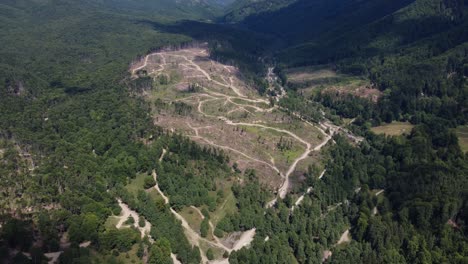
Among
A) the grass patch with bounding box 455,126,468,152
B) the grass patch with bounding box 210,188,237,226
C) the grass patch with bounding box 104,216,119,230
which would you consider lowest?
the grass patch with bounding box 210,188,237,226

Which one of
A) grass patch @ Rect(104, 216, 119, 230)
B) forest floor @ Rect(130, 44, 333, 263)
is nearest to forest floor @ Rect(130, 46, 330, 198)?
forest floor @ Rect(130, 44, 333, 263)

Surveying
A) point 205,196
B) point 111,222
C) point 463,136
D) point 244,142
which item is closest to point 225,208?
Result: point 205,196

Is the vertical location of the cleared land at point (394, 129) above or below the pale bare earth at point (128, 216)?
below

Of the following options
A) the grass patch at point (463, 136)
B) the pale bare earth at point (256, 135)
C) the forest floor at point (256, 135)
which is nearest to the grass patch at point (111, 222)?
the pale bare earth at point (256, 135)

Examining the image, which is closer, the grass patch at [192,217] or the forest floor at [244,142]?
the forest floor at [244,142]

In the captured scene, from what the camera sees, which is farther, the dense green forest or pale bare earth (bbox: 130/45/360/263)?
pale bare earth (bbox: 130/45/360/263)

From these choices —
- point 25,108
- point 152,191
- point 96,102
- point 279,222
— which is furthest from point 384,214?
point 25,108

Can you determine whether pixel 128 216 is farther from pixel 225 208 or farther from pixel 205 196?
pixel 225 208

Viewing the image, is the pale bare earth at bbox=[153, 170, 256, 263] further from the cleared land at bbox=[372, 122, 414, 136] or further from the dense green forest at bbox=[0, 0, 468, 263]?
the cleared land at bbox=[372, 122, 414, 136]

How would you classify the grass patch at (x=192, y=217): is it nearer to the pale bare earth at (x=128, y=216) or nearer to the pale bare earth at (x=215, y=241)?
the pale bare earth at (x=215, y=241)
